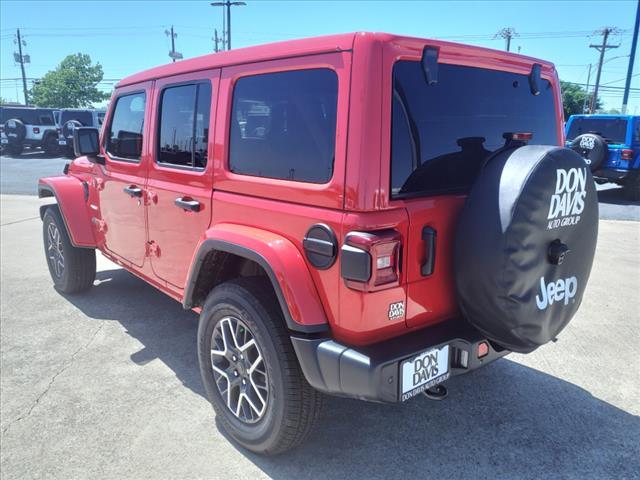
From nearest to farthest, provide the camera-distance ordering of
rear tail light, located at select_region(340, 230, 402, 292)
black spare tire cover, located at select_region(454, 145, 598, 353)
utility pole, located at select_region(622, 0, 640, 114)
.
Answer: rear tail light, located at select_region(340, 230, 402, 292) < black spare tire cover, located at select_region(454, 145, 598, 353) < utility pole, located at select_region(622, 0, 640, 114)

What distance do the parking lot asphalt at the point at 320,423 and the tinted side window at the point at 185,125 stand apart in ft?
4.78

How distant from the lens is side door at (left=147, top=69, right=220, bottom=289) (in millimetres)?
2863

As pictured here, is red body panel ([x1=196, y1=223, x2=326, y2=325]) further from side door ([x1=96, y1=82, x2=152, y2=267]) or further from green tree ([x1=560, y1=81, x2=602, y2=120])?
green tree ([x1=560, y1=81, x2=602, y2=120])

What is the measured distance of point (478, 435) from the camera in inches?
108

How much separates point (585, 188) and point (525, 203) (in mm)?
456

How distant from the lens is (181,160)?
3123 millimetres

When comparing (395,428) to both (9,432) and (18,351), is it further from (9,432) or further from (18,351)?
(18,351)

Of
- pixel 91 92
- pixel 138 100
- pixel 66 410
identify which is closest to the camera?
pixel 66 410

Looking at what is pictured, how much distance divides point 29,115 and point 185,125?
80.4 ft

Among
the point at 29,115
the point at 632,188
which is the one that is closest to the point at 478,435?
the point at 632,188

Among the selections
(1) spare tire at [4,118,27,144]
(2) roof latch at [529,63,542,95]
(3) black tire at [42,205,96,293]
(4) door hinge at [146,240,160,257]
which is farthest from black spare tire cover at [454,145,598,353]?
(1) spare tire at [4,118,27,144]

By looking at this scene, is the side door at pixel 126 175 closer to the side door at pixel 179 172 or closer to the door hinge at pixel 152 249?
the door hinge at pixel 152 249

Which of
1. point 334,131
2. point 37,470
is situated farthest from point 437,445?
point 37,470

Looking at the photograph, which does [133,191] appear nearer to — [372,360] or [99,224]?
[99,224]
